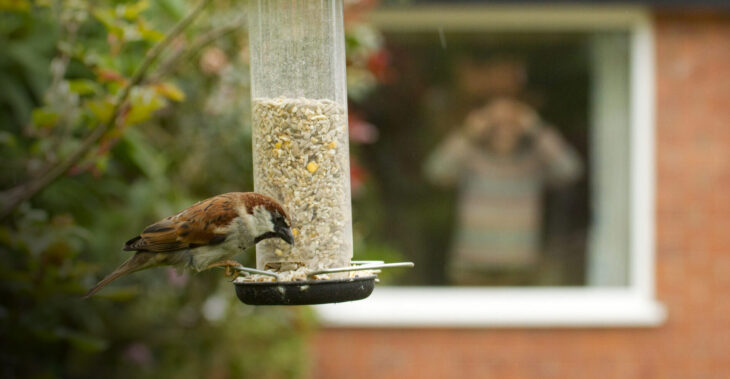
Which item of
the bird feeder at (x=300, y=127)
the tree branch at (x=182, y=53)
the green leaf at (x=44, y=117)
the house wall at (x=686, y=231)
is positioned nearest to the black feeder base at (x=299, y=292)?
the bird feeder at (x=300, y=127)

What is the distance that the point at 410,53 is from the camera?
26.5 feet

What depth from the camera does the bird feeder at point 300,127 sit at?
3.59 m

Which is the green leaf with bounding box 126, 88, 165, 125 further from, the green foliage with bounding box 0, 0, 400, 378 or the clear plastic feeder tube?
the clear plastic feeder tube

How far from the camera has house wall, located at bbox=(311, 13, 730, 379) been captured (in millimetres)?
7801

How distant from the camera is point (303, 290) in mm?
3166

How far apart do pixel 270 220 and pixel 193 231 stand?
29cm

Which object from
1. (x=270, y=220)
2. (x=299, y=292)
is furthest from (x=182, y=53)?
(x=299, y=292)

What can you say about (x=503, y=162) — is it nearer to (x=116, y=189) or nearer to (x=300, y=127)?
(x=116, y=189)

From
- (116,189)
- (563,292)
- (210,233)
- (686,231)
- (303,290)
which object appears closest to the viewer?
(303,290)

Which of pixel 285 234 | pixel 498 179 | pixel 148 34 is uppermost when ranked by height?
pixel 148 34

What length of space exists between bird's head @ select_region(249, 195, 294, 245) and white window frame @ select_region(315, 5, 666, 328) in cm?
464

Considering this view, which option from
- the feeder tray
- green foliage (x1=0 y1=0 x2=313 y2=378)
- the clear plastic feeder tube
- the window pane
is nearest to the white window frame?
the window pane

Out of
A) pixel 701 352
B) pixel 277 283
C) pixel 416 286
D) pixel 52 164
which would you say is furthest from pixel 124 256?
pixel 701 352

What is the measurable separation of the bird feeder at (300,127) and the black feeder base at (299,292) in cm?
33
